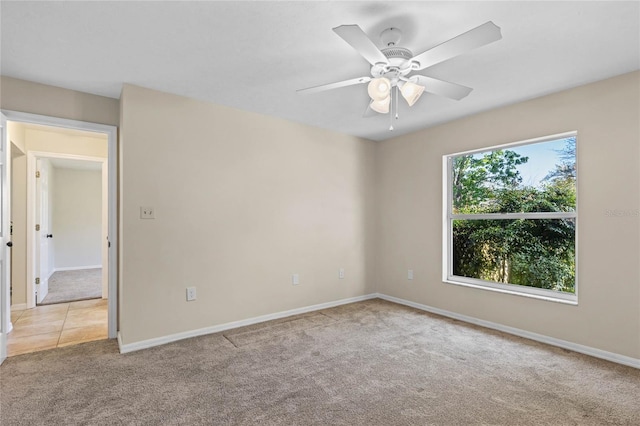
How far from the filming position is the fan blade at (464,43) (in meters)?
1.47

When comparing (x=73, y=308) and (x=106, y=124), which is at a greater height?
(x=106, y=124)

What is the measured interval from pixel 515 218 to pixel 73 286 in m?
6.61

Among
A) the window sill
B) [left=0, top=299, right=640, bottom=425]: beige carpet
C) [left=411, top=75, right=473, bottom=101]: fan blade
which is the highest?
[left=411, top=75, right=473, bottom=101]: fan blade

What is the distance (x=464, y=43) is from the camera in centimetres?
160

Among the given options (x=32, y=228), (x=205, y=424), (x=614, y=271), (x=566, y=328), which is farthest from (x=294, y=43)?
(x=32, y=228)

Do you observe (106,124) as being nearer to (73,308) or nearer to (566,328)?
(73,308)

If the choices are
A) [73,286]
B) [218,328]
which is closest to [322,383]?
[218,328]

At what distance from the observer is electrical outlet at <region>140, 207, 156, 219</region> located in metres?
2.85

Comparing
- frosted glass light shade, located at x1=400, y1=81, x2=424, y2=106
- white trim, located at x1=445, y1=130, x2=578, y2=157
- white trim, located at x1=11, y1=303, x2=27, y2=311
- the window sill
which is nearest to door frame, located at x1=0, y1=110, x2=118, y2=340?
white trim, located at x1=11, y1=303, x2=27, y2=311

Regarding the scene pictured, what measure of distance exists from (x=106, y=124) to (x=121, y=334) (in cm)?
193

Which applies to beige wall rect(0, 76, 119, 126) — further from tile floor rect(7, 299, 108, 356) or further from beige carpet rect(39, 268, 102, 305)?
beige carpet rect(39, 268, 102, 305)

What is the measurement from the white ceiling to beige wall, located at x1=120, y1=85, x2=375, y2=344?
377 mm

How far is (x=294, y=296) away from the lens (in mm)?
3850

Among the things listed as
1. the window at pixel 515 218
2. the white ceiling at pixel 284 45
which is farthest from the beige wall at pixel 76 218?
the window at pixel 515 218
